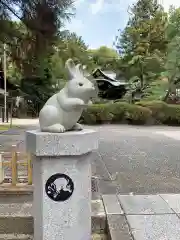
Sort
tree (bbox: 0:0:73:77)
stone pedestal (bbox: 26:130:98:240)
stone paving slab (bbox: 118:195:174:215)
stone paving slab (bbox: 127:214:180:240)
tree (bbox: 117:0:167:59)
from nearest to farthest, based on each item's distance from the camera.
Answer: stone pedestal (bbox: 26:130:98:240), stone paving slab (bbox: 127:214:180:240), stone paving slab (bbox: 118:195:174:215), tree (bbox: 0:0:73:77), tree (bbox: 117:0:167:59)

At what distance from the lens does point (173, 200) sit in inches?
151

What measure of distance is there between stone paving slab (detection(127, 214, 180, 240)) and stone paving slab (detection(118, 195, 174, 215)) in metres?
0.13

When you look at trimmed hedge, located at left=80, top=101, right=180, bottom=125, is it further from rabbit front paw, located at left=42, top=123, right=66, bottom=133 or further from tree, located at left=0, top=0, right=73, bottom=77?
rabbit front paw, located at left=42, top=123, right=66, bottom=133

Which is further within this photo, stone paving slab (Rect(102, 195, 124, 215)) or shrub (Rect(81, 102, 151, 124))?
shrub (Rect(81, 102, 151, 124))

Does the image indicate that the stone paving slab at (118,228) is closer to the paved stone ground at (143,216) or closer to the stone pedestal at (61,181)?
the paved stone ground at (143,216)

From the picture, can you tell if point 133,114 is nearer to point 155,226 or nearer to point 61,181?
point 155,226

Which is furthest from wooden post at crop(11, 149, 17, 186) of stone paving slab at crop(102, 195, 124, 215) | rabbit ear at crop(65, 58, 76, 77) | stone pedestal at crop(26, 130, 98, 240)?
rabbit ear at crop(65, 58, 76, 77)

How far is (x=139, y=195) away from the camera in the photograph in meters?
4.07

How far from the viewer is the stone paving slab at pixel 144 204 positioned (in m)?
3.46

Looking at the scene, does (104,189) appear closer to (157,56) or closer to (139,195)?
(139,195)

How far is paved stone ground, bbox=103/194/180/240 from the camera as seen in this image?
9.71 ft

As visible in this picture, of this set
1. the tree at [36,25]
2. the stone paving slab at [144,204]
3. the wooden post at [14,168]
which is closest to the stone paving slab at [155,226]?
the stone paving slab at [144,204]

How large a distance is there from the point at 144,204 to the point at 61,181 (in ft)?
4.70

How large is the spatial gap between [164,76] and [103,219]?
17.5 meters
